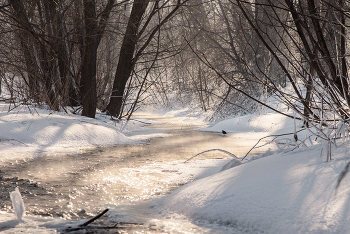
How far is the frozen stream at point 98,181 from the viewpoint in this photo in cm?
231

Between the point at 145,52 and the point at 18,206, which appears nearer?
the point at 18,206

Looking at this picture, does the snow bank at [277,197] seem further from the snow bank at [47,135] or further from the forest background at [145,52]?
the snow bank at [47,135]

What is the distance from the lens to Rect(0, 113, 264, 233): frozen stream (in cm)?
231

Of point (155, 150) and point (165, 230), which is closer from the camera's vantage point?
point (165, 230)

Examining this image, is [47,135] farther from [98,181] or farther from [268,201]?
[268,201]

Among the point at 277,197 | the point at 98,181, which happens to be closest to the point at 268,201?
the point at 277,197

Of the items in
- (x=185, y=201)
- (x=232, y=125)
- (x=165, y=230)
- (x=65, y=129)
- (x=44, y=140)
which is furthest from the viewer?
(x=232, y=125)

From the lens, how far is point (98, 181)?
3.19 m

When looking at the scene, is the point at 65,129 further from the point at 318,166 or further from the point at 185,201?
the point at 318,166

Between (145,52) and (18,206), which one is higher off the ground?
(145,52)

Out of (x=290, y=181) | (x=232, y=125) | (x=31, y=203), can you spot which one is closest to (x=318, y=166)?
(x=290, y=181)

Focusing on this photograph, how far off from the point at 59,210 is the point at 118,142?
366cm

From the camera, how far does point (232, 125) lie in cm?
911

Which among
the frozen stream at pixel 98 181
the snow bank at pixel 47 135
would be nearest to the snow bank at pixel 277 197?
the frozen stream at pixel 98 181
